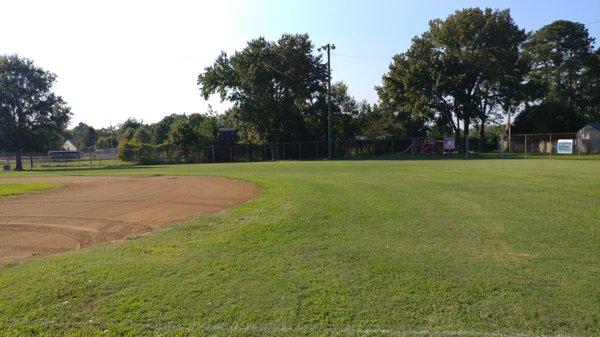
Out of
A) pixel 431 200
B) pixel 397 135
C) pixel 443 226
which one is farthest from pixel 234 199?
pixel 397 135

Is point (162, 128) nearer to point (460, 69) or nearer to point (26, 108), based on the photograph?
point (26, 108)

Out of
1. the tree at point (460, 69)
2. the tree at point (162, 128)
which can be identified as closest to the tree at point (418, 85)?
the tree at point (460, 69)

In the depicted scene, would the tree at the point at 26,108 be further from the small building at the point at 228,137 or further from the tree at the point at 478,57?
the tree at the point at 478,57

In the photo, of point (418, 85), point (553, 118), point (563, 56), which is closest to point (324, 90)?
point (418, 85)

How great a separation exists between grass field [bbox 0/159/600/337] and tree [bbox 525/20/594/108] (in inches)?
2999

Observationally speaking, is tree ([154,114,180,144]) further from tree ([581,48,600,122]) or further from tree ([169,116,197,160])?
tree ([581,48,600,122])

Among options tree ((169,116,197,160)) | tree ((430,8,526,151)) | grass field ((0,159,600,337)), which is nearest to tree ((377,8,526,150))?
tree ((430,8,526,151))

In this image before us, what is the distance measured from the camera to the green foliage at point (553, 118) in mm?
65875

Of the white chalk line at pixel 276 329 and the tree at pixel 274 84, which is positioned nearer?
the white chalk line at pixel 276 329

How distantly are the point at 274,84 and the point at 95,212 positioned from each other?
50233 millimetres

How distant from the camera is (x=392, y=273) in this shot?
6281 millimetres

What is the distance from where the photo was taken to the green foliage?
6588 cm

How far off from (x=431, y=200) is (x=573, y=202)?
3.26 m

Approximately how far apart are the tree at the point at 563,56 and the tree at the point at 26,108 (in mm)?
66568
